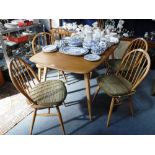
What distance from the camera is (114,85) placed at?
201cm

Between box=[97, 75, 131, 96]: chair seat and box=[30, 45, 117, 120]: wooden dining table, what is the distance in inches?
8.8

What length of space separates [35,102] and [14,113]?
0.70 meters

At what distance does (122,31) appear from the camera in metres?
3.50

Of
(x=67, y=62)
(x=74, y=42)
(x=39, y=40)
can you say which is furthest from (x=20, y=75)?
(x=39, y=40)

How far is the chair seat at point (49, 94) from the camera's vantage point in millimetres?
1761

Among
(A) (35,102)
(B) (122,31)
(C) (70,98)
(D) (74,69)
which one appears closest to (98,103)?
(C) (70,98)

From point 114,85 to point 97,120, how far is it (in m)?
0.50

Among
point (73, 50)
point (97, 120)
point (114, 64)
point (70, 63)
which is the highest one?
point (73, 50)

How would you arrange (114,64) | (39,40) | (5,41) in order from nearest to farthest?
(114,64), (5,41), (39,40)

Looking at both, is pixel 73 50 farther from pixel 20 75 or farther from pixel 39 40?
pixel 39 40

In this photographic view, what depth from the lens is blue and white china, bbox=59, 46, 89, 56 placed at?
213 cm

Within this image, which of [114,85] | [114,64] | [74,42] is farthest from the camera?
[114,64]

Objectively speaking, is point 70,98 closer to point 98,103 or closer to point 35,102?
point 98,103
